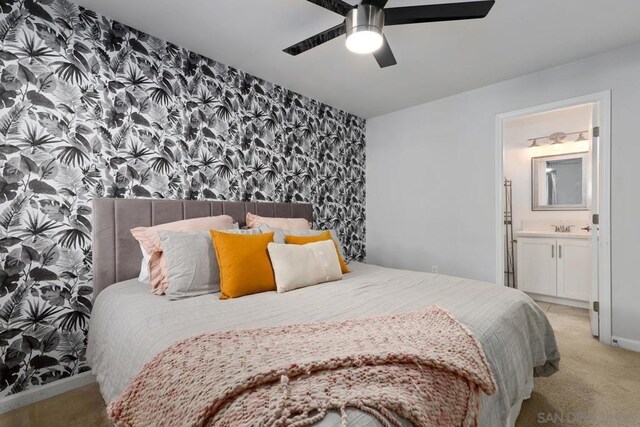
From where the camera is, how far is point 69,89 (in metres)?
2.01

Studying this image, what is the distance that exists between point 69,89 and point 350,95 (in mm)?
2543

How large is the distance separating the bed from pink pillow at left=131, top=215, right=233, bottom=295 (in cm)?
9

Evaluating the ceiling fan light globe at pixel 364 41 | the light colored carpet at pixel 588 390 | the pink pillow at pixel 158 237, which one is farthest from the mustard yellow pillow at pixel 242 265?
the light colored carpet at pixel 588 390

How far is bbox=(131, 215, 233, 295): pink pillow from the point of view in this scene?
6.11 ft

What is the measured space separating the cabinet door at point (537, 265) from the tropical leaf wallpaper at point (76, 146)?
3.71 m

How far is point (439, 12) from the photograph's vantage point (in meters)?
1.63

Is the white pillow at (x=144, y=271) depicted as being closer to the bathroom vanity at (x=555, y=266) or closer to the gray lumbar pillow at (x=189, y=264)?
the gray lumbar pillow at (x=189, y=264)

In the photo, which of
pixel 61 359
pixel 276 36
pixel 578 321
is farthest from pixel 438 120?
pixel 61 359

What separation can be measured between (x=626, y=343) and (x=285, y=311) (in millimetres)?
2964

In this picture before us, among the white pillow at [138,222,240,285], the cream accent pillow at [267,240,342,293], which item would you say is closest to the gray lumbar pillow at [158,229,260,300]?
the white pillow at [138,222,240,285]

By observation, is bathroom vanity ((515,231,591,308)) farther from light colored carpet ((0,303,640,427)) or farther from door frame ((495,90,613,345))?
light colored carpet ((0,303,640,427))

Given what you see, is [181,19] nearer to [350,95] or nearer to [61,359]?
[350,95]

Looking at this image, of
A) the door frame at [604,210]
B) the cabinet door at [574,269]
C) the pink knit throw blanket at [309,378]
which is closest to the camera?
the pink knit throw blanket at [309,378]

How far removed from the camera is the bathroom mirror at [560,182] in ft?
13.3
